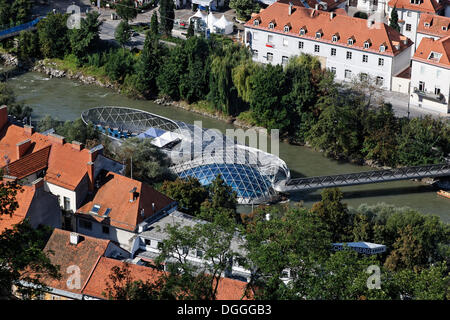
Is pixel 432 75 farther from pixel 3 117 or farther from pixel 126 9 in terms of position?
pixel 3 117

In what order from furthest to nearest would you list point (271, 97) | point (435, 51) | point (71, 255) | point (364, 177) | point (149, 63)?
point (149, 63), point (271, 97), point (435, 51), point (364, 177), point (71, 255)

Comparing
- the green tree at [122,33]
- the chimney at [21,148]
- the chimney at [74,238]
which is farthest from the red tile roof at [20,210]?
the green tree at [122,33]

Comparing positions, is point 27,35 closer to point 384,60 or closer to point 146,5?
point 146,5

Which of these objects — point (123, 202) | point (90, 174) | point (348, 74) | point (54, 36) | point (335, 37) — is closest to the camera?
point (123, 202)

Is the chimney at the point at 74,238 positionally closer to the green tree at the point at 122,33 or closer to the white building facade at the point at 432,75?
the white building facade at the point at 432,75

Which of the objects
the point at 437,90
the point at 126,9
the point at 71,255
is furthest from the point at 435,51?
the point at 71,255

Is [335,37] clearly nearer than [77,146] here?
No

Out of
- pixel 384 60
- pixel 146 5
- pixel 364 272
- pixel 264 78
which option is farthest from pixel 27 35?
pixel 364 272
